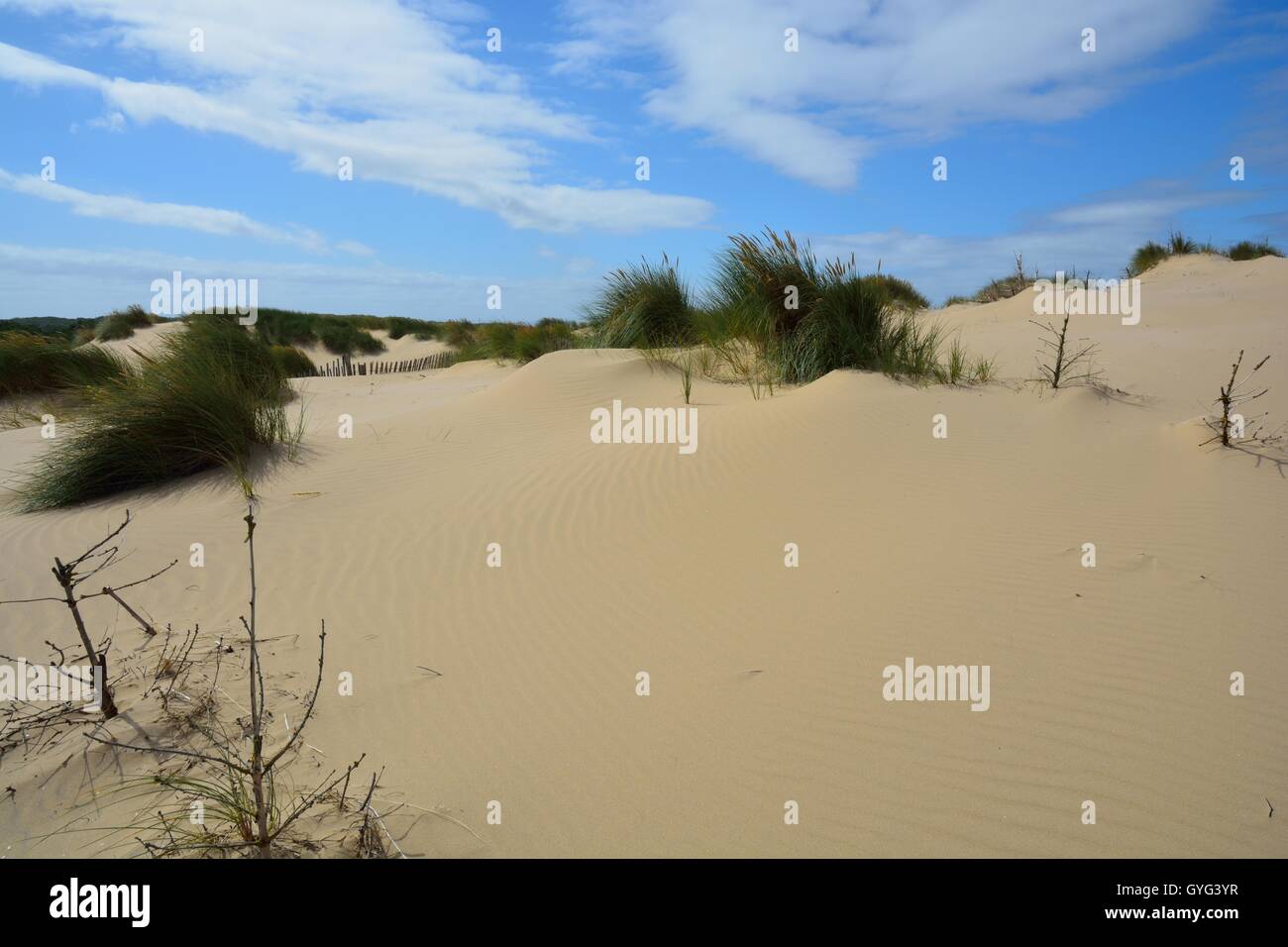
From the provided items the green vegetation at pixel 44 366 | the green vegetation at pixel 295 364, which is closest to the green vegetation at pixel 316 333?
the green vegetation at pixel 295 364

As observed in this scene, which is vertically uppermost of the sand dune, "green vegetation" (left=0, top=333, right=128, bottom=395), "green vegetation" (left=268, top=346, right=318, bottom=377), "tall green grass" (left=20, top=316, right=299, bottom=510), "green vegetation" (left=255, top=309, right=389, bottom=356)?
"green vegetation" (left=255, top=309, right=389, bottom=356)

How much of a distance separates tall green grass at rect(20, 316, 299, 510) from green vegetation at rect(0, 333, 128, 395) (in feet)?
19.8

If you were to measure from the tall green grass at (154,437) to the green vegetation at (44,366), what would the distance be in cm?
603

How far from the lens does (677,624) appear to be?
161 inches

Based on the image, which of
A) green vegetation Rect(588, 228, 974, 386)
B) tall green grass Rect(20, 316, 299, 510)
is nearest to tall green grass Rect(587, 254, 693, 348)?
green vegetation Rect(588, 228, 974, 386)

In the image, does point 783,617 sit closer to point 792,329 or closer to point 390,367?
point 792,329

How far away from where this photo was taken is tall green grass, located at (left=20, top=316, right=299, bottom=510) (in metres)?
6.74

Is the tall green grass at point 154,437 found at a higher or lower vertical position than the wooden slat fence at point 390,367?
lower

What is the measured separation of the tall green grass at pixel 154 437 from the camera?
674 cm

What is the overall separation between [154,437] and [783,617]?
6239 mm

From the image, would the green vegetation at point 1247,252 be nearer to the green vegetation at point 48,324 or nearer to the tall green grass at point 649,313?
the tall green grass at point 649,313

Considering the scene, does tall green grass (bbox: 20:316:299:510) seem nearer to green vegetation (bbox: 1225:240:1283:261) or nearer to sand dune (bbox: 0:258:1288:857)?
sand dune (bbox: 0:258:1288:857)

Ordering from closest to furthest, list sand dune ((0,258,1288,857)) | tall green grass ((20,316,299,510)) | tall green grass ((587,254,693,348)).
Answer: sand dune ((0,258,1288,857))
tall green grass ((20,316,299,510))
tall green grass ((587,254,693,348))
